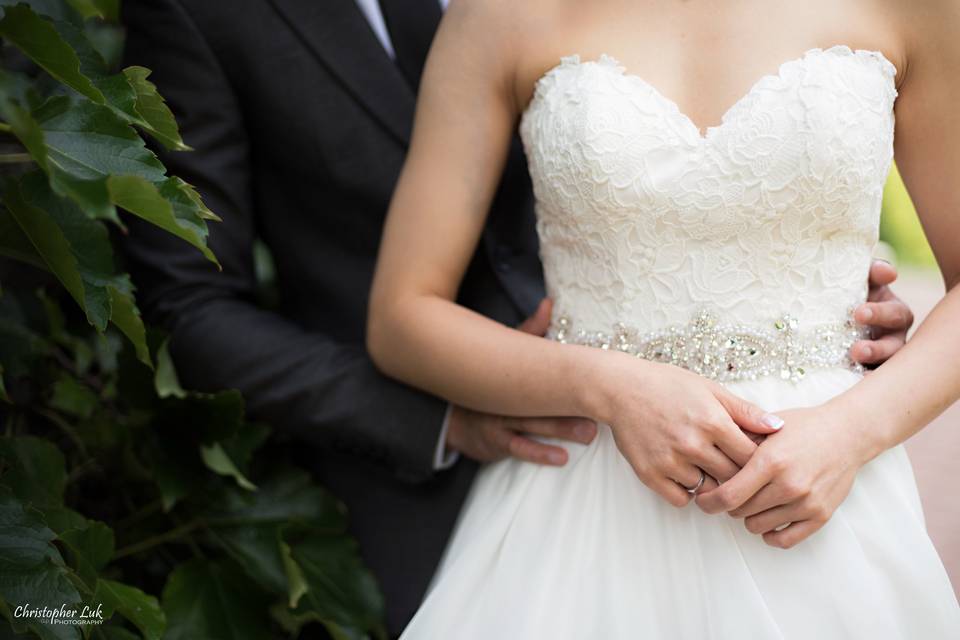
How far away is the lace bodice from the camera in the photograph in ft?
3.80

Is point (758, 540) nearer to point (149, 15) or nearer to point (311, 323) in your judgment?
point (311, 323)

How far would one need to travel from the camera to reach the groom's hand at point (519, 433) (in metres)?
1.31

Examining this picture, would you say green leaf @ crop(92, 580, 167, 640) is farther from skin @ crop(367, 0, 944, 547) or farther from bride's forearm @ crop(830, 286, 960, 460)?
bride's forearm @ crop(830, 286, 960, 460)

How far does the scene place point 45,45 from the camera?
769 millimetres

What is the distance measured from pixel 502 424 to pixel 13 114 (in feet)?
2.89

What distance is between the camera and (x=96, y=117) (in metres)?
0.79

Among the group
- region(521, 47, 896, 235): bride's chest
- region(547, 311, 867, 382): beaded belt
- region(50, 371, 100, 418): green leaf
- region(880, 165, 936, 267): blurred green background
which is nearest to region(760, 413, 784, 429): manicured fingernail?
region(547, 311, 867, 382): beaded belt

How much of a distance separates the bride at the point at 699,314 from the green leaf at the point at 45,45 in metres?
0.64

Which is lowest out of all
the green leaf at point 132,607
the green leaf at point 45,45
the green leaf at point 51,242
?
the green leaf at point 132,607

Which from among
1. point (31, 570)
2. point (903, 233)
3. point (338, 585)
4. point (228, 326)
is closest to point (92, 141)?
point (31, 570)

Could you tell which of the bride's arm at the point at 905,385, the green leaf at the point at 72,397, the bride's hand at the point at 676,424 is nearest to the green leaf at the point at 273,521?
the green leaf at the point at 72,397

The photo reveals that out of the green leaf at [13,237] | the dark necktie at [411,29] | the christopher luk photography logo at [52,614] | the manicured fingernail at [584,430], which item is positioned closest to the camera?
the christopher luk photography logo at [52,614]

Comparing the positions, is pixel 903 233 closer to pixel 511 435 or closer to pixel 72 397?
pixel 511 435

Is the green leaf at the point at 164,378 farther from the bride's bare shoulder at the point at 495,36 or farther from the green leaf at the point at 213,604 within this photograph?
the bride's bare shoulder at the point at 495,36
